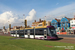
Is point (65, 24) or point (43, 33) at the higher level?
point (65, 24)

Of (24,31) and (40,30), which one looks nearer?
(40,30)

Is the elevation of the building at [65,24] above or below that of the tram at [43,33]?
above

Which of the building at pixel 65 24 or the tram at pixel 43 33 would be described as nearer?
the tram at pixel 43 33

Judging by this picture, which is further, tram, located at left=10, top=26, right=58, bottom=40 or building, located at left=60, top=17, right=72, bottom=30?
building, located at left=60, top=17, right=72, bottom=30

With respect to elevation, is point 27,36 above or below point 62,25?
below

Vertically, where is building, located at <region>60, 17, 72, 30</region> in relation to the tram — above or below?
above

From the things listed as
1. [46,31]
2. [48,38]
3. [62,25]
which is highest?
[62,25]

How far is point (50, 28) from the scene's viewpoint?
68.0ft

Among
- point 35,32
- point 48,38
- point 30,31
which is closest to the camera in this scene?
point 48,38

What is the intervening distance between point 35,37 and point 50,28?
5463mm

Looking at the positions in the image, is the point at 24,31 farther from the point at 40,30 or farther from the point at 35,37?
the point at 40,30

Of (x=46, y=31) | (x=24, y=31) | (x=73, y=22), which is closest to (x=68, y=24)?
(x=73, y=22)

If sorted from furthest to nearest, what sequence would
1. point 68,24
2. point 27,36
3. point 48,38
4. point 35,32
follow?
point 68,24 < point 27,36 < point 35,32 < point 48,38

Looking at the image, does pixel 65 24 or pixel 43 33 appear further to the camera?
pixel 65 24
